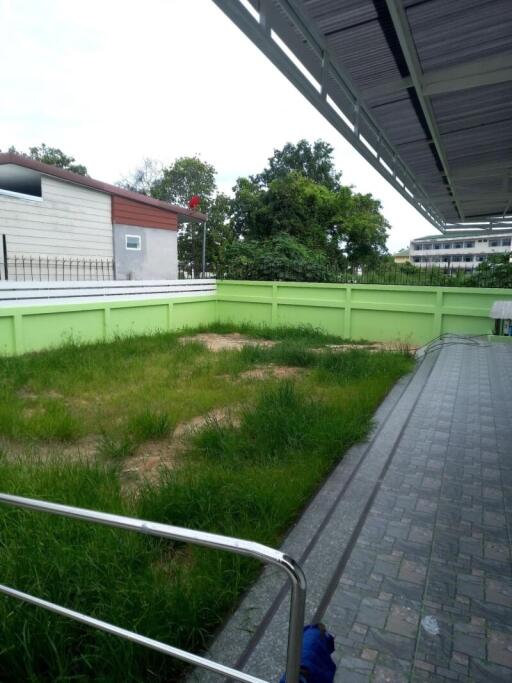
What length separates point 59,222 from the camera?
10.3 m

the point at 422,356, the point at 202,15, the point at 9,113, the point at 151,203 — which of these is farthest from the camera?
the point at 9,113

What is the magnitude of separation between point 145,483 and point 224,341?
22.2ft

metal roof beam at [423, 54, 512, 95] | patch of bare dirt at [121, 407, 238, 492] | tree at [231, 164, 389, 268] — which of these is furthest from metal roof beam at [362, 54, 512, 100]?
tree at [231, 164, 389, 268]

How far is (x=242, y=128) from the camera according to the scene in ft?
61.9

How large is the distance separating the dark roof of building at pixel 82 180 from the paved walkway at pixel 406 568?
30.0 ft

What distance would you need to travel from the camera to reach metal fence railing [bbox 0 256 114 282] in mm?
9086

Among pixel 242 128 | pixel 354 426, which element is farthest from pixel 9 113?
pixel 354 426

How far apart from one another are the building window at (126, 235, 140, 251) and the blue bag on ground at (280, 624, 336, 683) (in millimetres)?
12137

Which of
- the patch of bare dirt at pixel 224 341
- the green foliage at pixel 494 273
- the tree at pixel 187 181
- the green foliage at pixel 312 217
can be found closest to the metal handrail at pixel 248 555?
the patch of bare dirt at pixel 224 341

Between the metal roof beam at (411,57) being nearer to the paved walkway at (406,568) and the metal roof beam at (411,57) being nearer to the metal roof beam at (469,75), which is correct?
the metal roof beam at (469,75)

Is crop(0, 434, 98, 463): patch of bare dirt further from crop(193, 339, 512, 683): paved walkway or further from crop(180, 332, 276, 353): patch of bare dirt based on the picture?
crop(180, 332, 276, 353): patch of bare dirt

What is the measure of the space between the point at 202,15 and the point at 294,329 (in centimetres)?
804

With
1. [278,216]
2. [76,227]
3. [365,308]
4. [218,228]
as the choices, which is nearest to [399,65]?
[365,308]

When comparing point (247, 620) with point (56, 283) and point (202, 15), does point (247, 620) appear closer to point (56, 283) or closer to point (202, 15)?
point (202, 15)
